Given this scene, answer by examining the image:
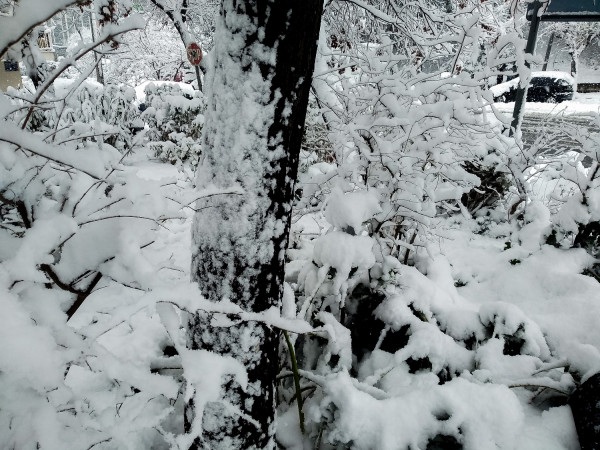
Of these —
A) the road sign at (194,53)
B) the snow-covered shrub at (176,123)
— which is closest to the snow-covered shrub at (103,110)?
the snow-covered shrub at (176,123)

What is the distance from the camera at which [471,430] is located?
1590 millimetres

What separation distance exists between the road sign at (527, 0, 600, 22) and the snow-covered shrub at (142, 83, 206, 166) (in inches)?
230


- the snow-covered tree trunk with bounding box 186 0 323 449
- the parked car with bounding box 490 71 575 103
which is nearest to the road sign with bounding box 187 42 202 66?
the snow-covered tree trunk with bounding box 186 0 323 449

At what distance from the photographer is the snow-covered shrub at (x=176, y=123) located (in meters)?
7.16

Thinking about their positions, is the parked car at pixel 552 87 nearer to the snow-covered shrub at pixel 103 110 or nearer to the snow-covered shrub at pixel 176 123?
the snow-covered shrub at pixel 176 123

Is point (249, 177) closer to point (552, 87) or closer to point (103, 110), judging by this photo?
point (103, 110)

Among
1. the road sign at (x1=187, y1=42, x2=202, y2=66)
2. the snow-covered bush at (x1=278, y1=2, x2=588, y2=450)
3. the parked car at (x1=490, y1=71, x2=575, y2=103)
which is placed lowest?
the snow-covered bush at (x1=278, y1=2, x2=588, y2=450)

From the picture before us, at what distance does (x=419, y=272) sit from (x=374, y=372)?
0.80 m

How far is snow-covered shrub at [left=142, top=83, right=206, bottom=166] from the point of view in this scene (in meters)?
7.16

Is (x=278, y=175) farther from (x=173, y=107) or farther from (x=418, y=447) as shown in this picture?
(x=173, y=107)

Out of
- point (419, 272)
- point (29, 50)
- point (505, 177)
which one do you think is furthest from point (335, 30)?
point (29, 50)

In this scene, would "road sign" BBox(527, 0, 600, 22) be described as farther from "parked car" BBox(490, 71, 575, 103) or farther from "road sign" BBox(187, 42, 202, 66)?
"parked car" BBox(490, 71, 575, 103)

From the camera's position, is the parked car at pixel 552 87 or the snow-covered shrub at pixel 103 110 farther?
the parked car at pixel 552 87

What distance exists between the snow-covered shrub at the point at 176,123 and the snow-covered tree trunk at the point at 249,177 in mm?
6164
